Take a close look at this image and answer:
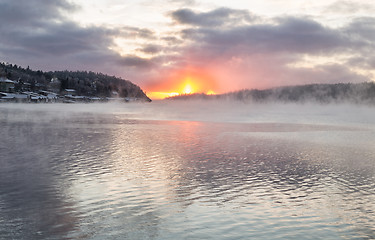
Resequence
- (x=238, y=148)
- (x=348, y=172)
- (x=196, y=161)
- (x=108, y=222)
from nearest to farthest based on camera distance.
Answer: (x=108, y=222), (x=348, y=172), (x=196, y=161), (x=238, y=148)

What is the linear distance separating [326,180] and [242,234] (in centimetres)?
1066

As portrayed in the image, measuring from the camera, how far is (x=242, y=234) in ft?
41.9

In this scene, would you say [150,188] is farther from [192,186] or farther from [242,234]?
[242,234]

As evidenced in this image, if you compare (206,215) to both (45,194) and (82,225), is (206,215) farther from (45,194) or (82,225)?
(45,194)

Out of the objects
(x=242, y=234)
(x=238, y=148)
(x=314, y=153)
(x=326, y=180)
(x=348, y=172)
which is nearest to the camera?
(x=242, y=234)

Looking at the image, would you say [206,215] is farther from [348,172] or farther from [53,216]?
[348,172]

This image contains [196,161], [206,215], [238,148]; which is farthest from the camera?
[238,148]

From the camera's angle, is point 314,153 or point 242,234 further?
point 314,153

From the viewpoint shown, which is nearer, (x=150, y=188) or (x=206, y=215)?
(x=206, y=215)

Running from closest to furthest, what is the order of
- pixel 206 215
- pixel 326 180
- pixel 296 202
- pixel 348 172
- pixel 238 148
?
1. pixel 206 215
2. pixel 296 202
3. pixel 326 180
4. pixel 348 172
5. pixel 238 148

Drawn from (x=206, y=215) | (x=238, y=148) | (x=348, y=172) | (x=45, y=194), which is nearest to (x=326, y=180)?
(x=348, y=172)

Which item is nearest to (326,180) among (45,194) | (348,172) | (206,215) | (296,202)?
(348,172)

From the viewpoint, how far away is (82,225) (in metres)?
13.2

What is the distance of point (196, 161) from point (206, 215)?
41.5 ft
